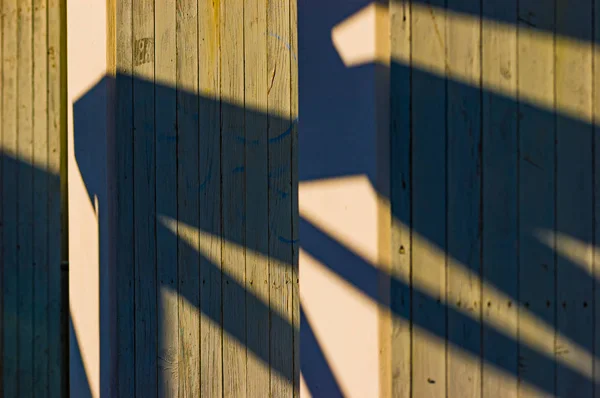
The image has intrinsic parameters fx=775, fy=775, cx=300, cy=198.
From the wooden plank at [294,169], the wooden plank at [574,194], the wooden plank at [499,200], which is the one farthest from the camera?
the wooden plank at [294,169]

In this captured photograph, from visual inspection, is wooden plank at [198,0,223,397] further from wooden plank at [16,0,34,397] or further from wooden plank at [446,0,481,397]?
wooden plank at [16,0,34,397]

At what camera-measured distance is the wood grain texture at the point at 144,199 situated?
3412 millimetres

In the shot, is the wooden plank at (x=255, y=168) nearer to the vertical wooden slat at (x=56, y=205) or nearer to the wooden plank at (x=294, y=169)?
the wooden plank at (x=294, y=169)

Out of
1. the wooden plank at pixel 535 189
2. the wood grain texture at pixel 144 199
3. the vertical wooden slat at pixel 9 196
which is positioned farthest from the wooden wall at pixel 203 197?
the vertical wooden slat at pixel 9 196

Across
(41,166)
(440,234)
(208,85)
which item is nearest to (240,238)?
(208,85)

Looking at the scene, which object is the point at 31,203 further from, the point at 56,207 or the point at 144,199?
the point at 144,199

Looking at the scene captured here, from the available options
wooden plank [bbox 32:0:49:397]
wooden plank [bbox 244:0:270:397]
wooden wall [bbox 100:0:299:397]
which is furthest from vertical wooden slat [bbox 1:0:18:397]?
wooden plank [bbox 244:0:270:397]

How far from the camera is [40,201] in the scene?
4996mm

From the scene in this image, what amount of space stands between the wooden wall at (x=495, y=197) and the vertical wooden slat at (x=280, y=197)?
156 centimetres

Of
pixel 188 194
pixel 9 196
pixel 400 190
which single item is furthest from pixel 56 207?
pixel 400 190

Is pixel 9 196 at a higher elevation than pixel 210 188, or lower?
lower

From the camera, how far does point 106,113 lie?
3438mm

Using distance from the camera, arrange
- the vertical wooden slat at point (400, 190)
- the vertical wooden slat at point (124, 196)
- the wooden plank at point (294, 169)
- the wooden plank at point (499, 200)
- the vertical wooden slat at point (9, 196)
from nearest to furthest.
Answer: the vertical wooden slat at point (400, 190) < the wooden plank at point (499, 200) < the vertical wooden slat at point (124, 196) < the wooden plank at point (294, 169) < the vertical wooden slat at point (9, 196)

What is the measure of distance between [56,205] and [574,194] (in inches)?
145
